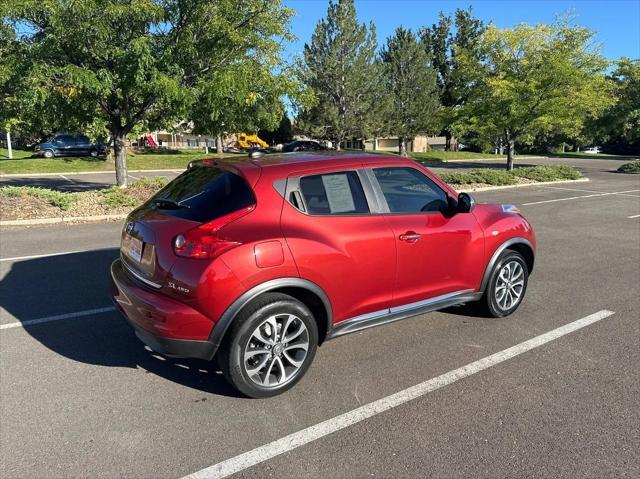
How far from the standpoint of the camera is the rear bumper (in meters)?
3.01

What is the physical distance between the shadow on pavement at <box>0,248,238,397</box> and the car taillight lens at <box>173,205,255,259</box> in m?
1.05

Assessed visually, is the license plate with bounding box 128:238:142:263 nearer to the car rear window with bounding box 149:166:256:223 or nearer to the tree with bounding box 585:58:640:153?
the car rear window with bounding box 149:166:256:223

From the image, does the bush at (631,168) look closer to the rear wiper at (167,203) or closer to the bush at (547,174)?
the bush at (547,174)

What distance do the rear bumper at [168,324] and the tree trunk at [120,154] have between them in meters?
10.4

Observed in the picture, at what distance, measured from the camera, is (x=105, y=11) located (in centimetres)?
936

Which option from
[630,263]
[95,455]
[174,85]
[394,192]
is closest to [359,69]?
[174,85]

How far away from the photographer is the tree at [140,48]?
9.48 metres

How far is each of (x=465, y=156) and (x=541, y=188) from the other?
25223 millimetres

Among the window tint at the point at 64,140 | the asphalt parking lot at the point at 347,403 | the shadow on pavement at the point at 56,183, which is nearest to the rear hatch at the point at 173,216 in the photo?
the asphalt parking lot at the point at 347,403

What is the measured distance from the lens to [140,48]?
9422 millimetres

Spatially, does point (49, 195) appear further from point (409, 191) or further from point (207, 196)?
point (409, 191)

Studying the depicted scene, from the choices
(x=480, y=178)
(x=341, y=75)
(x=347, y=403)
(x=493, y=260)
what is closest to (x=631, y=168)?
(x=480, y=178)

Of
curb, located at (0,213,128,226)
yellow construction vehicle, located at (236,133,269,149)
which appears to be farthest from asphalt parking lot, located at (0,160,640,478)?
yellow construction vehicle, located at (236,133,269,149)

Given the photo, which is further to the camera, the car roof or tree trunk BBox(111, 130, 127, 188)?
tree trunk BBox(111, 130, 127, 188)
